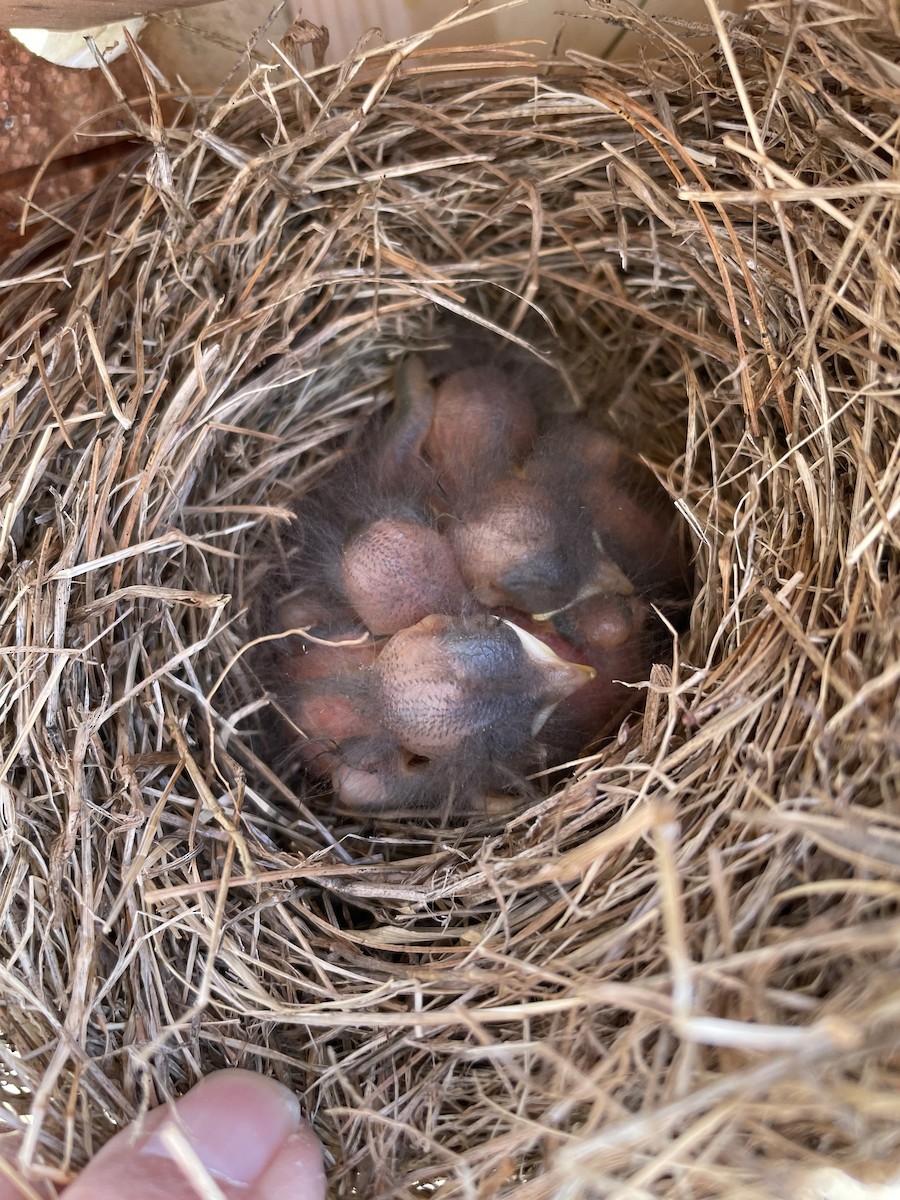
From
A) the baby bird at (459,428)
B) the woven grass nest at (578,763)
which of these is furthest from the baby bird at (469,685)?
the baby bird at (459,428)

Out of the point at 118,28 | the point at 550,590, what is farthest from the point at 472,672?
the point at 118,28

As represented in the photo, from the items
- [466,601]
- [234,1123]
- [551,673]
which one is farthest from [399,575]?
[234,1123]

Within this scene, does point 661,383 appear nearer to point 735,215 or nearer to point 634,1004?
point 735,215

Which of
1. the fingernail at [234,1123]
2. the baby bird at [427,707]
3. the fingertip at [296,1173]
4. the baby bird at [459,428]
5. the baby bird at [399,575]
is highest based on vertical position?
the baby bird at [459,428]

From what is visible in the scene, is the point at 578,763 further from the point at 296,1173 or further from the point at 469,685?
the point at 296,1173

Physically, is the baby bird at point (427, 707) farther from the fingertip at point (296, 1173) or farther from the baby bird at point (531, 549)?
the fingertip at point (296, 1173)
